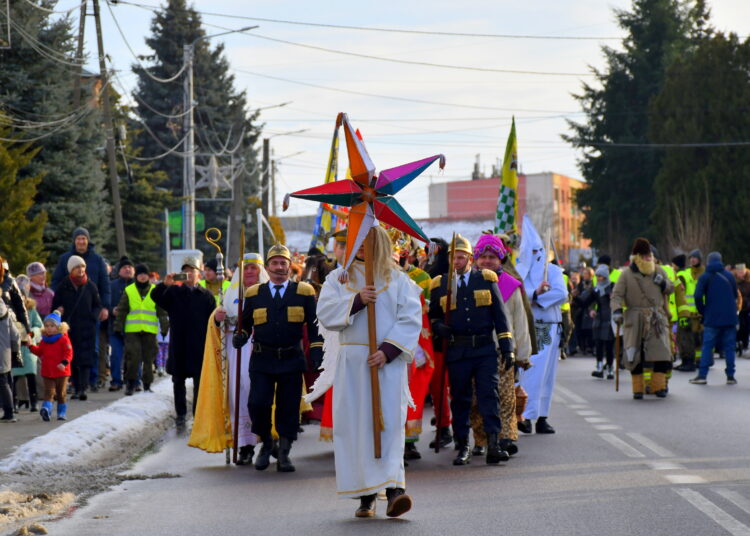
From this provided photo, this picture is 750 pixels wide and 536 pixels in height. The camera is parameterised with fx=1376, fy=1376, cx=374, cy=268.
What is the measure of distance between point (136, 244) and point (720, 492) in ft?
124

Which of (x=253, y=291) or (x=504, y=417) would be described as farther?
(x=504, y=417)

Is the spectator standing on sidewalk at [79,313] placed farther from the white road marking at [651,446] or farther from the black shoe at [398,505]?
the black shoe at [398,505]

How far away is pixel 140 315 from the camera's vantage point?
19062 millimetres

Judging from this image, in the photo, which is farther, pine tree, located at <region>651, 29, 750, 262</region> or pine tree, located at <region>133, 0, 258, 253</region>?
pine tree, located at <region>133, 0, 258, 253</region>

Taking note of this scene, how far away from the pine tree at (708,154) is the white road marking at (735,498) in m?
47.1

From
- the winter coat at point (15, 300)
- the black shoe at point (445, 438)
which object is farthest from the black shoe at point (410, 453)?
the winter coat at point (15, 300)

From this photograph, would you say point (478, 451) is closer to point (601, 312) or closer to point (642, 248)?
point (642, 248)

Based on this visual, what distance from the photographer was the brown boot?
1789 cm

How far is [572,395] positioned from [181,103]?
170 ft

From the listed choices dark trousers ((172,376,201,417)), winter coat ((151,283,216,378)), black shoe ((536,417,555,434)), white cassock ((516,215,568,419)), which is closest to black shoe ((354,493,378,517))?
white cassock ((516,215,568,419))

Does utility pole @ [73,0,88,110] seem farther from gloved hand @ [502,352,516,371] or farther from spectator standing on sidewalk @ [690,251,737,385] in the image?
gloved hand @ [502,352,516,371]

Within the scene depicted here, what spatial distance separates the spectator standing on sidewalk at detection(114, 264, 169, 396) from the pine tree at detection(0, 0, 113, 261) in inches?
509

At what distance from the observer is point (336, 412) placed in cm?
898

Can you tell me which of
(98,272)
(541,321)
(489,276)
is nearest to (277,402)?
(489,276)
